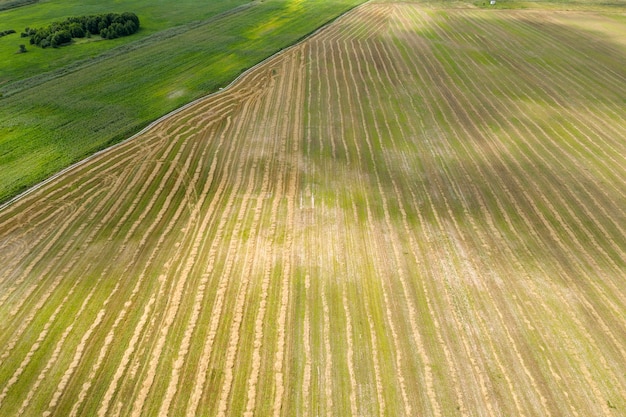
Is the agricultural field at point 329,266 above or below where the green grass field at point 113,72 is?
below

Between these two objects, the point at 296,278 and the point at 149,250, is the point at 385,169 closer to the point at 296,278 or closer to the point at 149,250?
the point at 296,278

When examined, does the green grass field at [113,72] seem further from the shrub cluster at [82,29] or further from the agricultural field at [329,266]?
the agricultural field at [329,266]

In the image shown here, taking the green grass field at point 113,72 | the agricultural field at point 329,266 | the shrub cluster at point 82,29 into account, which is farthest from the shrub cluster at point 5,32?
the agricultural field at point 329,266

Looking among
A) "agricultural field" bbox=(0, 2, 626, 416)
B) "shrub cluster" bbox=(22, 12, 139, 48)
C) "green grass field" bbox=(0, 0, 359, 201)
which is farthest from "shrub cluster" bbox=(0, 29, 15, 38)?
"agricultural field" bbox=(0, 2, 626, 416)

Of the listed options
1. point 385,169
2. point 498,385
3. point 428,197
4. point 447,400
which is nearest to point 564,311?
point 498,385

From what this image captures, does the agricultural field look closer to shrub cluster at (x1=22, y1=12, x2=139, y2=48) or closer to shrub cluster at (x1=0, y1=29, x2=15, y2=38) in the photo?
shrub cluster at (x1=22, y1=12, x2=139, y2=48)

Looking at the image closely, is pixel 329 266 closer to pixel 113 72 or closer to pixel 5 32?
pixel 113 72

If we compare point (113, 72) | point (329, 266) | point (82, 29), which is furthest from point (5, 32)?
point (329, 266)
